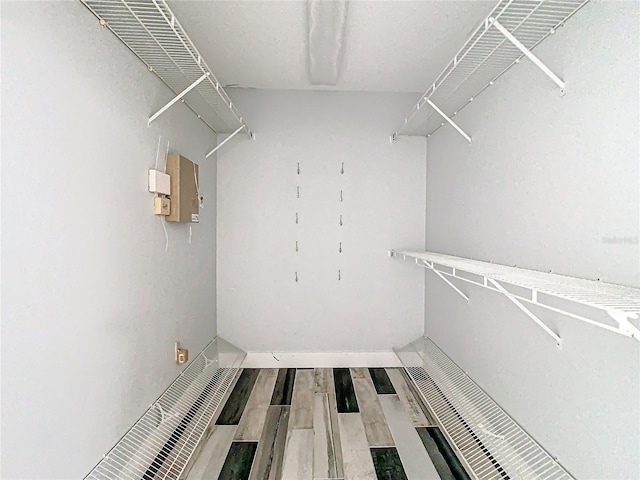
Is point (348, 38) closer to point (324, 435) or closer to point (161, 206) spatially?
point (161, 206)

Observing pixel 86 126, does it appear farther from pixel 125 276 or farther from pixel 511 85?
pixel 511 85

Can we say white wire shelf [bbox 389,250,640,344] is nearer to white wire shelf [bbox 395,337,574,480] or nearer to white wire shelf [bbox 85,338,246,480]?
white wire shelf [bbox 395,337,574,480]

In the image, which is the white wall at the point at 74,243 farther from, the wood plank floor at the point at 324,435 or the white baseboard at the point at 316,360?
the white baseboard at the point at 316,360

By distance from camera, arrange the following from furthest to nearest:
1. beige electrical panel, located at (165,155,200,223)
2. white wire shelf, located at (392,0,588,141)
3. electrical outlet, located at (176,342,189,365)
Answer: electrical outlet, located at (176,342,189,365) → beige electrical panel, located at (165,155,200,223) → white wire shelf, located at (392,0,588,141)

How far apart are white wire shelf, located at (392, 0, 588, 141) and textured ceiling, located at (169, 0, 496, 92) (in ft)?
1.07

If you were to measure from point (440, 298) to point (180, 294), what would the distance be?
6.13 ft

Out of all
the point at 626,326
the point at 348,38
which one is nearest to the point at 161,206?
the point at 348,38

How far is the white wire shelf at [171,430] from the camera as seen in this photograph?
173 cm

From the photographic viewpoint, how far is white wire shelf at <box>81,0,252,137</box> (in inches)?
58.2

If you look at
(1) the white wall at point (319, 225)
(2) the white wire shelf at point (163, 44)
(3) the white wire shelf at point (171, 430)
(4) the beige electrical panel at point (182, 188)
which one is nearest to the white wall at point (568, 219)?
(1) the white wall at point (319, 225)

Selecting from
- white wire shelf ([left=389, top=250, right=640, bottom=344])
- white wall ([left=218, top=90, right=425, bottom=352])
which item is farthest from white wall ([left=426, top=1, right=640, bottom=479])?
white wall ([left=218, top=90, right=425, bottom=352])

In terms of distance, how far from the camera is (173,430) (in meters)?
2.18

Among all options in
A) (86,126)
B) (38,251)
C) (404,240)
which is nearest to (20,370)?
(38,251)

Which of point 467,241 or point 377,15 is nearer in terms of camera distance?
point 377,15
